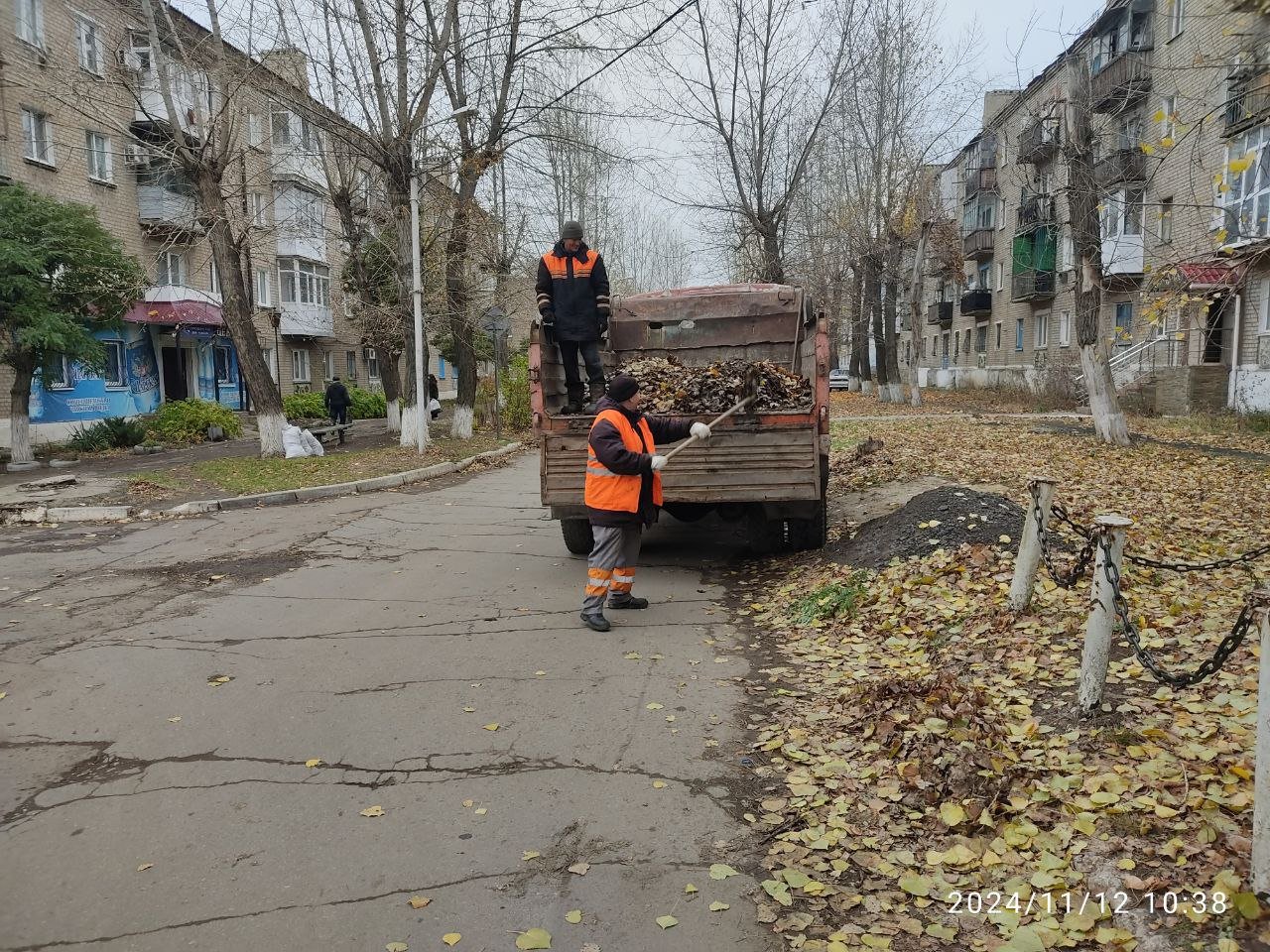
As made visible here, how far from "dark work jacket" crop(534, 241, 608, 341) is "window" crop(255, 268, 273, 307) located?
27.7m

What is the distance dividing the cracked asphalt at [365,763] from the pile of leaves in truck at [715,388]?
155 centimetres

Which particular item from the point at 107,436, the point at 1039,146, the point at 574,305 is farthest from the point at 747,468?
the point at 107,436

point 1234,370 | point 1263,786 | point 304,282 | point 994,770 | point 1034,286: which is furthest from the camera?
point 304,282

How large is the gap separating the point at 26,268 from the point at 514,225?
13217 mm

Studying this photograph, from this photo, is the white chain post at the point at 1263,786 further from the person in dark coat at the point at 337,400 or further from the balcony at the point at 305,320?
the balcony at the point at 305,320

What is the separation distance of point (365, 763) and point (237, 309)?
1491 centimetres

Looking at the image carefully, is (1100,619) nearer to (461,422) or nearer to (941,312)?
(461,422)

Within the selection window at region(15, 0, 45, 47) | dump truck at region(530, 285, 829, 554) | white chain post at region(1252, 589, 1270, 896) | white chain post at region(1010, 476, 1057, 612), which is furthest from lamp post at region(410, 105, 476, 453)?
white chain post at region(1252, 589, 1270, 896)

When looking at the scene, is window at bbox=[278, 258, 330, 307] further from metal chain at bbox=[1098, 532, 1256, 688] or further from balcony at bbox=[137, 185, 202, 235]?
metal chain at bbox=[1098, 532, 1256, 688]

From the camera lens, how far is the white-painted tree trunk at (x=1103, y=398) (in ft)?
46.9

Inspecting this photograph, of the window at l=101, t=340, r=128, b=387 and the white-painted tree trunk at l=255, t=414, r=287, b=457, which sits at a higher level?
the window at l=101, t=340, r=128, b=387

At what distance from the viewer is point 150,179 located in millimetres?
26250

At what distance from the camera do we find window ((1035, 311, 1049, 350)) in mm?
36188

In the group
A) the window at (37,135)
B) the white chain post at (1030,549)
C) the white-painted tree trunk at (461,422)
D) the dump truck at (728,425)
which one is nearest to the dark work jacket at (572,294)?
the dump truck at (728,425)
